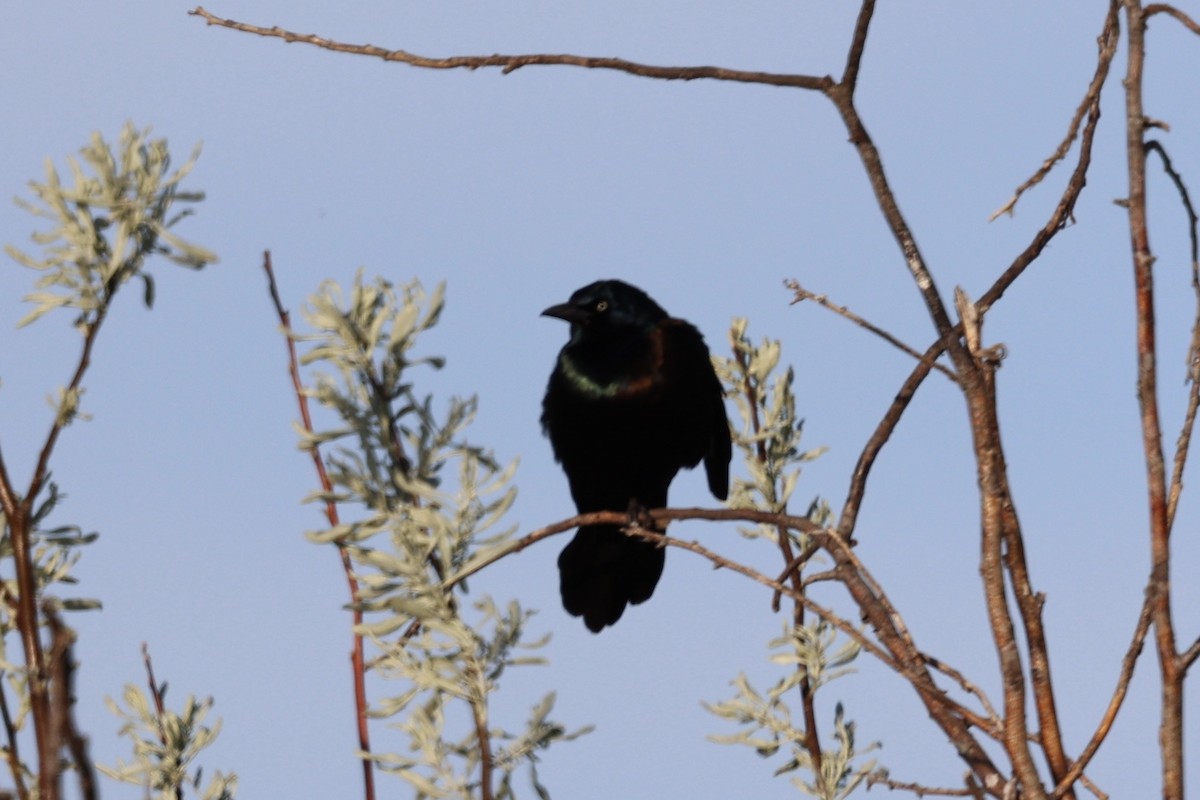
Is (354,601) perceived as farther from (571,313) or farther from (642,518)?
(571,313)

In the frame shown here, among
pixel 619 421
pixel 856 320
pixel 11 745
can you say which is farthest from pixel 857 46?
pixel 619 421

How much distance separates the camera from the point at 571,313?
564cm

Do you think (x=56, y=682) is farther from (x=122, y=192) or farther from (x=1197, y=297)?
(x=1197, y=297)

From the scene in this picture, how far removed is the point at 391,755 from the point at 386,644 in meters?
0.11

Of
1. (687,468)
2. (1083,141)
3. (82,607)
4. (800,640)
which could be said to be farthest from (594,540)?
(82,607)

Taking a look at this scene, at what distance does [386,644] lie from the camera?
4.52 feet

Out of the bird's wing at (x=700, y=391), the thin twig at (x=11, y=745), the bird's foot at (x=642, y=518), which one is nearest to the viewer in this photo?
the thin twig at (x=11, y=745)

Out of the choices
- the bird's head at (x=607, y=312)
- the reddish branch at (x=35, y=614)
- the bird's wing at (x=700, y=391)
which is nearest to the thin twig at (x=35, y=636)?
the reddish branch at (x=35, y=614)

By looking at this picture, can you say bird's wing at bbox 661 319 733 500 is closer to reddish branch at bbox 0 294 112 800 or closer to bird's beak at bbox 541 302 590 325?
bird's beak at bbox 541 302 590 325

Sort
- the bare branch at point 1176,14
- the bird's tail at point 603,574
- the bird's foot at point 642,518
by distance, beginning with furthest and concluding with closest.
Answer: the bird's tail at point 603,574
the bird's foot at point 642,518
the bare branch at point 1176,14

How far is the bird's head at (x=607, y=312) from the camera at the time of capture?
5.60 m

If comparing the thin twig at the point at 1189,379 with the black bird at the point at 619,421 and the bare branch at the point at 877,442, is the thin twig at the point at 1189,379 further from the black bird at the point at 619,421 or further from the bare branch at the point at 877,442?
the black bird at the point at 619,421

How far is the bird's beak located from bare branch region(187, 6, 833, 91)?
12.0 ft

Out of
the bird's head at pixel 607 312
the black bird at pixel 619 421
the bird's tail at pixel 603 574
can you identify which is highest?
the bird's head at pixel 607 312
